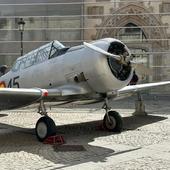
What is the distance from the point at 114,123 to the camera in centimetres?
1045

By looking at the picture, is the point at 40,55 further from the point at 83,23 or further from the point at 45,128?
the point at 83,23

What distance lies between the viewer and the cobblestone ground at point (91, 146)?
7211 mm

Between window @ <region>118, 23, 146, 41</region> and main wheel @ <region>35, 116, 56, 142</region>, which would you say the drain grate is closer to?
main wheel @ <region>35, 116, 56, 142</region>

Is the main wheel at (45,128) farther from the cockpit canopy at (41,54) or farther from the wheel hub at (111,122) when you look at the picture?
the wheel hub at (111,122)

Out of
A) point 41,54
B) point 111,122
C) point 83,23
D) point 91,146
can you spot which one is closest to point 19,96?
point 41,54

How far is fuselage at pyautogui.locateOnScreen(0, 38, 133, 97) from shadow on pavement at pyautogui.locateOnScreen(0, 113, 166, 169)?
1128 millimetres

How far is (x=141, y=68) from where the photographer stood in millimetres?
10148

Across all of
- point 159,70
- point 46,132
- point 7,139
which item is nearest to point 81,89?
point 46,132

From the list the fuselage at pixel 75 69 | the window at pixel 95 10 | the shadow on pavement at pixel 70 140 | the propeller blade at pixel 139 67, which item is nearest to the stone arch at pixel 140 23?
the window at pixel 95 10

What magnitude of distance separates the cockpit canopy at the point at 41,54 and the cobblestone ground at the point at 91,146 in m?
1.66

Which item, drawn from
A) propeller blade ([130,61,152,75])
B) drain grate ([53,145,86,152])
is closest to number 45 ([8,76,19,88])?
drain grate ([53,145,86,152])

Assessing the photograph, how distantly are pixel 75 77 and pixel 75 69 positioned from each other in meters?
0.17

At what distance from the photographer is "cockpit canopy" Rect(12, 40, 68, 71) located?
33.7ft

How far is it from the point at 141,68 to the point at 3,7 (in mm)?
17990
